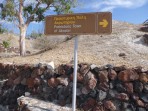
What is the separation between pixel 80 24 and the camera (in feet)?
27.2

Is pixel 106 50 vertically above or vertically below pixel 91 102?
above

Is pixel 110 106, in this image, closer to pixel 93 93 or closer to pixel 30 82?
pixel 93 93

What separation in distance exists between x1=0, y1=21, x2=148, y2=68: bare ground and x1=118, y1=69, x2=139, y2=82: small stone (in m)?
2.84

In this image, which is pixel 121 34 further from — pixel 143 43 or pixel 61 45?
pixel 61 45

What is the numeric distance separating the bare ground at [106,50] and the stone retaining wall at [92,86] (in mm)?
1641

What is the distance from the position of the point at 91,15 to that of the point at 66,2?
10.3 m

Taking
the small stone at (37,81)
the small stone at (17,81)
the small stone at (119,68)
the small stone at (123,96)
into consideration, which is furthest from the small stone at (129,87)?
the small stone at (17,81)

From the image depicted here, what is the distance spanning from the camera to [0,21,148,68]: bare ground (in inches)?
479

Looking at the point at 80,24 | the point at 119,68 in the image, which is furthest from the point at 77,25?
the point at 119,68

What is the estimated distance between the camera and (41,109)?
29.0 ft

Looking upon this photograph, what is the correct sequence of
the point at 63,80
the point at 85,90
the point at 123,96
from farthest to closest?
the point at 63,80 < the point at 85,90 < the point at 123,96

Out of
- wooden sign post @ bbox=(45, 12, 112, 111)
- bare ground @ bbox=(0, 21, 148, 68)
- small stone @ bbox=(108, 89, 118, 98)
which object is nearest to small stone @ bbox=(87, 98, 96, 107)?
small stone @ bbox=(108, 89, 118, 98)

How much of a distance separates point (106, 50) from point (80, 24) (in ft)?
17.1

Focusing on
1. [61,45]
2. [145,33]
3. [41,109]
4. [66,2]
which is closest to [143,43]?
[145,33]
